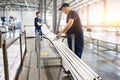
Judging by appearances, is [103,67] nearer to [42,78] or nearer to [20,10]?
[42,78]

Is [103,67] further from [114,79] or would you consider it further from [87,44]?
[87,44]

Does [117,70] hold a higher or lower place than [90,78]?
lower

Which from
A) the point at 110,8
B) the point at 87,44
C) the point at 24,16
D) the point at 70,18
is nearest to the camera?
the point at 70,18

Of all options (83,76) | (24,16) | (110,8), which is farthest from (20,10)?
(83,76)

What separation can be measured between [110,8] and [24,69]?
10250mm

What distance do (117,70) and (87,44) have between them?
4128 mm

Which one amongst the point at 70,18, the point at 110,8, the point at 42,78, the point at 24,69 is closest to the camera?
the point at 70,18

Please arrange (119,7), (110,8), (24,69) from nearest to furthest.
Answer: (24,69) < (119,7) < (110,8)

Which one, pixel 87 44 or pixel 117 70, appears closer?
pixel 117 70

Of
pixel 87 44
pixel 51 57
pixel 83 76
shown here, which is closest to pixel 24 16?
pixel 87 44

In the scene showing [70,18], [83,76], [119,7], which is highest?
[119,7]

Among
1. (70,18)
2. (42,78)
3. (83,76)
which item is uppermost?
(70,18)

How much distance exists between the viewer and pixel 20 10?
2156 centimetres

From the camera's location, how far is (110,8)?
1257 cm
